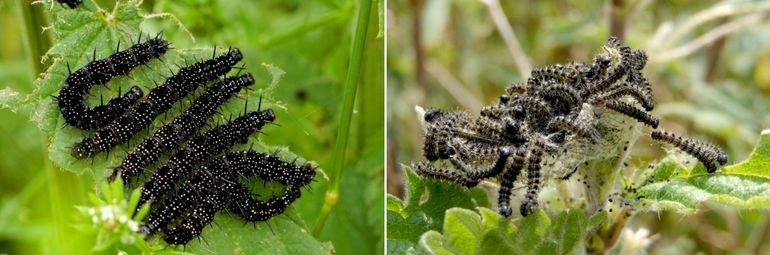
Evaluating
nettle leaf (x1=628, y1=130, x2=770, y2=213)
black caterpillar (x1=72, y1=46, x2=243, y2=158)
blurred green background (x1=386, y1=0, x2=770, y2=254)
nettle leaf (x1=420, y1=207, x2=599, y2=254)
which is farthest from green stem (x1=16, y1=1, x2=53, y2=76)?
blurred green background (x1=386, y1=0, x2=770, y2=254)

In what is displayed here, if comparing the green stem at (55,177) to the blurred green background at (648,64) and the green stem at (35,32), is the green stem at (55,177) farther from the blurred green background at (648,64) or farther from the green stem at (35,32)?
the blurred green background at (648,64)

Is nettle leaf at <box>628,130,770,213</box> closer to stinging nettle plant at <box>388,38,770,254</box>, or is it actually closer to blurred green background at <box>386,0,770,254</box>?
stinging nettle plant at <box>388,38,770,254</box>

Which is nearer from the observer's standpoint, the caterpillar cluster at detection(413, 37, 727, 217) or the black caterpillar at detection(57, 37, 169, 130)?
the caterpillar cluster at detection(413, 37, 727, 217)

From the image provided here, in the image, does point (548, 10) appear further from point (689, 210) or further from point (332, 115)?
point (689, 210)

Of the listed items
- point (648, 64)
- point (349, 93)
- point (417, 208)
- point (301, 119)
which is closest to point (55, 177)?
point (349, 93)

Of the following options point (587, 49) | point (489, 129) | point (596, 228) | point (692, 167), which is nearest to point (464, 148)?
point (489, 129)

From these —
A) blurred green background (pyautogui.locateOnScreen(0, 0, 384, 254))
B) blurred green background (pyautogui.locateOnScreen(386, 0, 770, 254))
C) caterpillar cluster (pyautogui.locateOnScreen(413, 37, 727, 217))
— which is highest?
blurred green background (pyautogui.locateOnScreen(386, 0, 770, 254))

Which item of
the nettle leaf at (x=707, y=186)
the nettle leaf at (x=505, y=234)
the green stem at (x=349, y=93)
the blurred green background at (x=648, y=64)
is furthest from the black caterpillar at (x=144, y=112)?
the blurred green background at (x=648, y=64)
